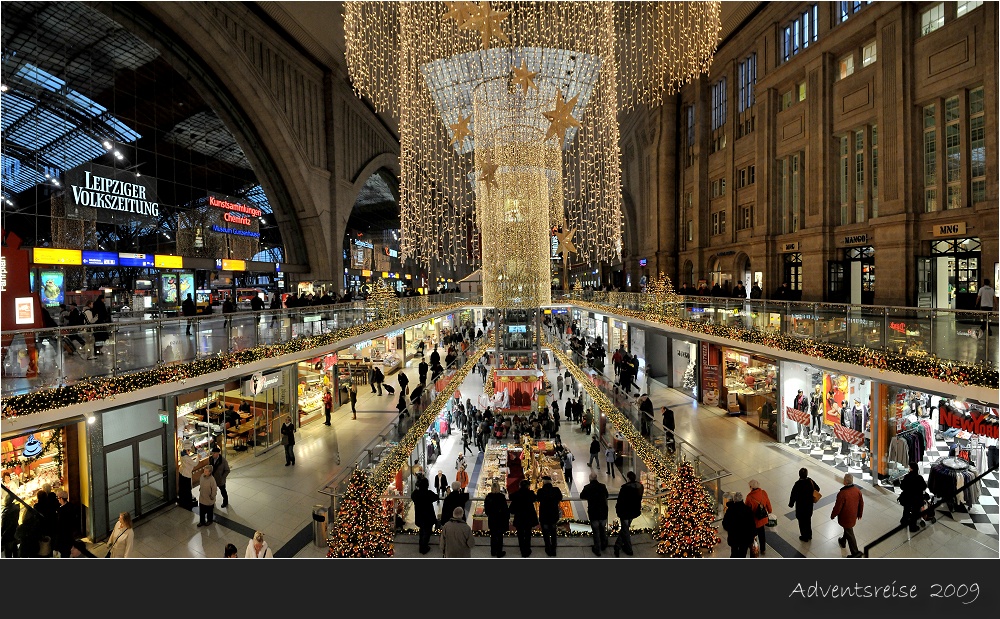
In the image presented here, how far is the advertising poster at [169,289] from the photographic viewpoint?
19.3 meters

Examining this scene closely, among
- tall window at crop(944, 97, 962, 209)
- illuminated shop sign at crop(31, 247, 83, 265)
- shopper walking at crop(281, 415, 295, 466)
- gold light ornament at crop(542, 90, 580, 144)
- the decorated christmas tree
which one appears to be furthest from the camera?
the decorated christmas tree

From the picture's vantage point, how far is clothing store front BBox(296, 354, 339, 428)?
1415cm

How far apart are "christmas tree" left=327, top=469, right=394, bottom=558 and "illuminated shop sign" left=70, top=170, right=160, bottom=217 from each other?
1579 cm

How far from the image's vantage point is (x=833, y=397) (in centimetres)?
1053

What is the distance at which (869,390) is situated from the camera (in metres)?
9.21

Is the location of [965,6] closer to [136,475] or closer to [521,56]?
[521,56]

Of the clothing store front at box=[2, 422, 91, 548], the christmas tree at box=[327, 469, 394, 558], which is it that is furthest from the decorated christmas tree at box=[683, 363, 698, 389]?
the clothing store front at box=[2, 422, 91, 548]

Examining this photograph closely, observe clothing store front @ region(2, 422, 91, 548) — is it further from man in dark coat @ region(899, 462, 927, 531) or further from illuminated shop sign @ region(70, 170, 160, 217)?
man in dark coat @ region(899, 462, 927, 531)

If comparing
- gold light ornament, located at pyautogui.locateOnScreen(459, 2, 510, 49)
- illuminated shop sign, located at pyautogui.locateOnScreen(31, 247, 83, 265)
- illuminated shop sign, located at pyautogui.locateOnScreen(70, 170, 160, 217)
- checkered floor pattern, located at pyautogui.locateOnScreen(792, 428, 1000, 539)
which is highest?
illuminated shop sign, located at pyautogui.locateOnScreen(70, 170, 160, 217)

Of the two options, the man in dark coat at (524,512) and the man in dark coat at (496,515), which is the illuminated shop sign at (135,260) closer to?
the man in dark coat at (496,515)

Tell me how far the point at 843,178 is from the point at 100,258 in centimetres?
2726

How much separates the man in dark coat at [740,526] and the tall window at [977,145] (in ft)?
44.3
